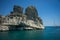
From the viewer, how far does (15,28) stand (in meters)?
15.6

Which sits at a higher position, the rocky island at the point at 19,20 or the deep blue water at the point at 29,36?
the rocky island at the point at 19,20

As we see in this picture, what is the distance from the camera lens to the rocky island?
14.8 metres

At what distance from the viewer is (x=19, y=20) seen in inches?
647

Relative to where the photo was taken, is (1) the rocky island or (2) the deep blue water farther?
(1) the rocky island

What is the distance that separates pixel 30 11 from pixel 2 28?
21.4ft

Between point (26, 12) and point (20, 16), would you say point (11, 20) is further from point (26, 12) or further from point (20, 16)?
point (26, 12)

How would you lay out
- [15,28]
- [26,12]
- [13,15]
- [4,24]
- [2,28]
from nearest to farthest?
1. [2,28]
2. [4,24]
3. [15,28]
4. [13,15]
5. [26,12]

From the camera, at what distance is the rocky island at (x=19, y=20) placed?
14.8m

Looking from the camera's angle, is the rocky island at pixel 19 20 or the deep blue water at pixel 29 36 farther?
the rocky island at pixel 19 20

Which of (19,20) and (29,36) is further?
(19,20)

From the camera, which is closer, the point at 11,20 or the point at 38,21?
the point at 11,20

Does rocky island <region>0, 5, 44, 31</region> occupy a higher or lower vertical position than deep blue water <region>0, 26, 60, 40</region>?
higher

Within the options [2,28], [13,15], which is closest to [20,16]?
[13,15]

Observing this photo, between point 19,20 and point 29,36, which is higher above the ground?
point 19,20
